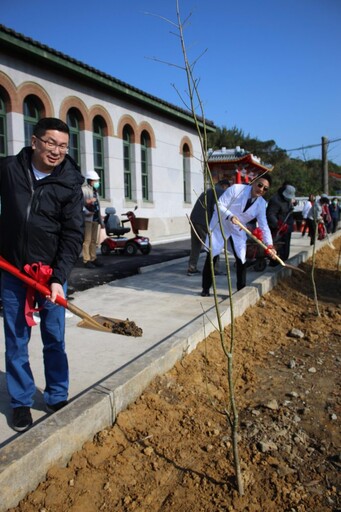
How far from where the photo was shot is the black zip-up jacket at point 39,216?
2498 millimetres

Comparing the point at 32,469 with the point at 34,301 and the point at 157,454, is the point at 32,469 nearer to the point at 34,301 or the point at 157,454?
the point at 157,454

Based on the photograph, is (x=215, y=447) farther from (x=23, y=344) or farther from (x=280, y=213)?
(x=280, y=213)

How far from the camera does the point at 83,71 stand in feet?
43.9

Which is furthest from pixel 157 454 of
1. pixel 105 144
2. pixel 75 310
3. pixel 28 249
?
pixel 105 144

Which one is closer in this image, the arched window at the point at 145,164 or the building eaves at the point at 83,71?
the building eaves at the point at 83,71

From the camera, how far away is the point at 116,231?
1187 cm

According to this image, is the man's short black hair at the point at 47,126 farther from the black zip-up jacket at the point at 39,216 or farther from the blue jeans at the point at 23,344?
the blue jeans at the point at 23,344

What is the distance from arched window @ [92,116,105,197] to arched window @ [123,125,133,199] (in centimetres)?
152

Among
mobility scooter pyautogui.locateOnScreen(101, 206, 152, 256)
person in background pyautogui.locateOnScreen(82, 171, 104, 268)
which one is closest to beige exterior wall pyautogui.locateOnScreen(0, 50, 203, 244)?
person in background pyautogui.locateOnScreen(82, 171, 104, 268)

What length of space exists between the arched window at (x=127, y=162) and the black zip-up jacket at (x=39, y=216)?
552 inches

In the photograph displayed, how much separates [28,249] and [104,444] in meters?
1.22

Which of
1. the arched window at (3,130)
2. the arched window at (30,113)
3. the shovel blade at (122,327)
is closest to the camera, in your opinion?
the shovel blade at (122,327)

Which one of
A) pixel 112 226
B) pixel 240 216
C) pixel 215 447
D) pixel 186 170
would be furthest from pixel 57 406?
pixel 186 170

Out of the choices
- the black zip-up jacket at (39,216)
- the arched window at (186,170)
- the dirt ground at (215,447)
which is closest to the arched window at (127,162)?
the arched window at (186,170)
